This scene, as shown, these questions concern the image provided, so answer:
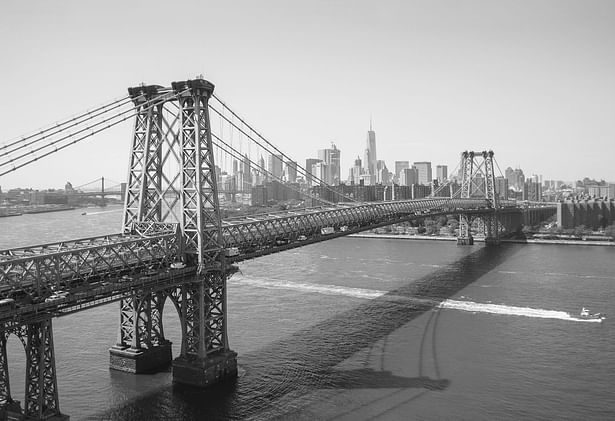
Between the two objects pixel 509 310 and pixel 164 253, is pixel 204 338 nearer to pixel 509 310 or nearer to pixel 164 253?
pixel 164 253

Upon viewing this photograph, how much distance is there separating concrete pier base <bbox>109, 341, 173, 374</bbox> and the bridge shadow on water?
6.97 ft

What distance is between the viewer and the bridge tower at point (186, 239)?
79.6ft

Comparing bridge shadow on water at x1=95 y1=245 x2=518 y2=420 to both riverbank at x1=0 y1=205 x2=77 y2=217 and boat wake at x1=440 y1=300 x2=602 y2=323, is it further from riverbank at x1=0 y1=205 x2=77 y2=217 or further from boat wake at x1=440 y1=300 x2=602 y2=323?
riverbank at x1=0 y1=205 x2=77 y2=217

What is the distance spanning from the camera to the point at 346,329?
3297 cm

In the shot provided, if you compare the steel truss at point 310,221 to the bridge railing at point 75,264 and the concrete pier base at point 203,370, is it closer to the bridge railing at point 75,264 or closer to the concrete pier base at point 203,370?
the bridge railing at point 75,264

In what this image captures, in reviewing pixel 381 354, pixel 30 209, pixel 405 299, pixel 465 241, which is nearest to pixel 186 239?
pixel 381 354

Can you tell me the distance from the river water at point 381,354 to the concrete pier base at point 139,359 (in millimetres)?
624

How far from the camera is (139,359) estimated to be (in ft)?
83.1

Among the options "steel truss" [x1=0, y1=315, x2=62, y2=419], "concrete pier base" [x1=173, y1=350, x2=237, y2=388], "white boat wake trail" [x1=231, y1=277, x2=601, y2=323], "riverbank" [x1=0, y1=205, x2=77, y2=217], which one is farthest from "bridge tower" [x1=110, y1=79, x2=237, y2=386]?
"riverbank" [x1=0, y1=205, x2=77, y2=217]

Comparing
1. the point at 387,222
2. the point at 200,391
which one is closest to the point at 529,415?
the point at 200,391

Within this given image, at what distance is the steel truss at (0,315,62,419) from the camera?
709 inches

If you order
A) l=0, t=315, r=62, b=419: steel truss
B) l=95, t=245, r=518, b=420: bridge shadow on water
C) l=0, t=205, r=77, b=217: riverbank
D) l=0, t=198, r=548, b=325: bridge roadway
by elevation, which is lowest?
l=95, t=245, r=518, b=420: bridge shadow on water

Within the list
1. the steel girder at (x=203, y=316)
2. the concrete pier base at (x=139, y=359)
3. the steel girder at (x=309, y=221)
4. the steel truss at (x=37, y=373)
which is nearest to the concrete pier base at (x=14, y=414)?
the steel truss at (x=37, y=373)

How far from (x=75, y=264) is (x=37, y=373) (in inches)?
142
